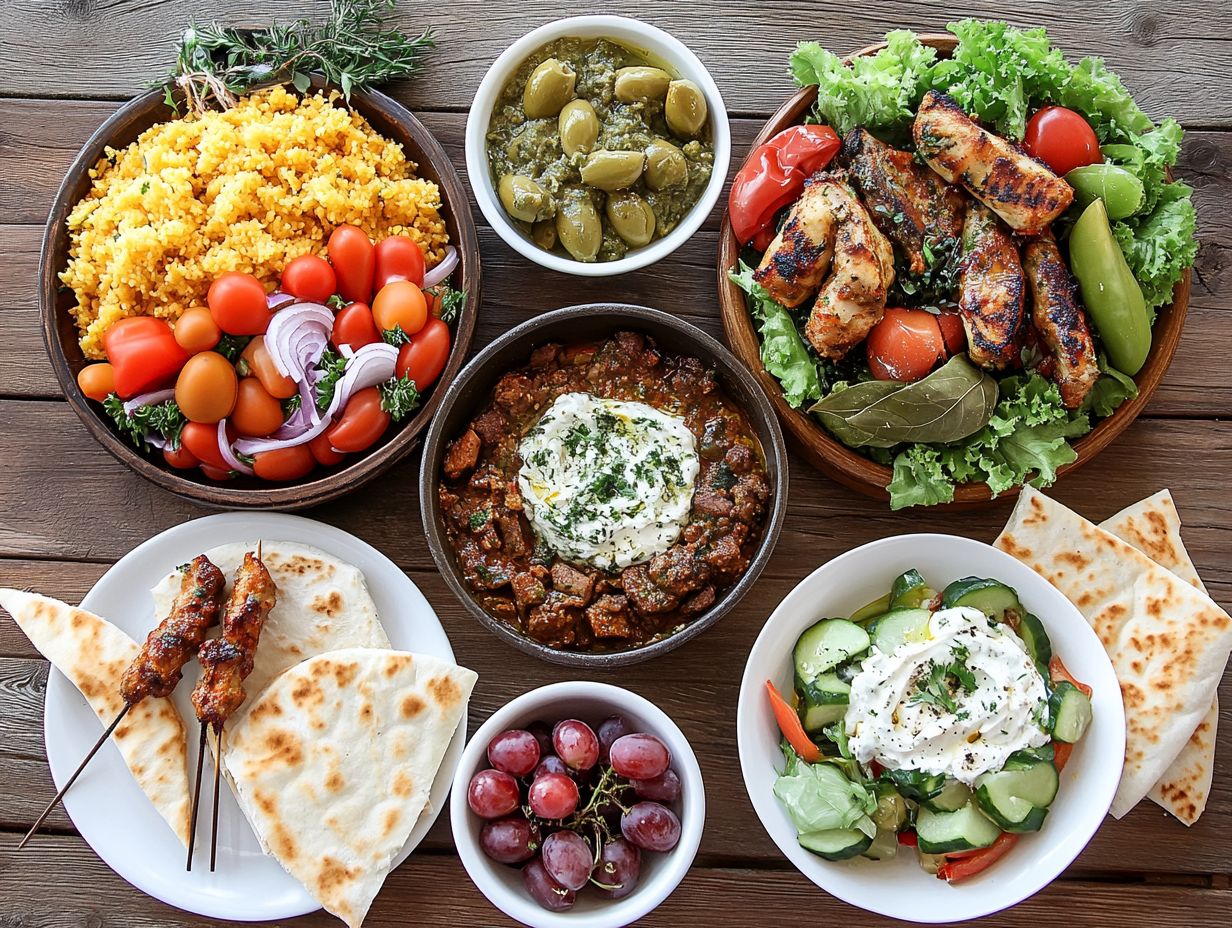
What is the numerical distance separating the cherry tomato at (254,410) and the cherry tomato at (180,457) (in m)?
0.14

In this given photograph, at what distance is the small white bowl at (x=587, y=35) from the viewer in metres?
2.51

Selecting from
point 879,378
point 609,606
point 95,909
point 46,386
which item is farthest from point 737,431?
point 95,909

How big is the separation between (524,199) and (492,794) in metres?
1.46

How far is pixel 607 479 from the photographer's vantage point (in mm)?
2510

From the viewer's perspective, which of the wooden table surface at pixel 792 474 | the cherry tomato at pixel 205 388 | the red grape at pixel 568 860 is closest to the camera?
the red grape at pixel 568 860

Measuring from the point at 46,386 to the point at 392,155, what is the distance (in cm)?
123

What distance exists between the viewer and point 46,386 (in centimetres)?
282

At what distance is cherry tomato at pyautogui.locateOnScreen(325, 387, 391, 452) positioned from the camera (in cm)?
247

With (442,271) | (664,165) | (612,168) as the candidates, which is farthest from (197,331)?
(664,165)

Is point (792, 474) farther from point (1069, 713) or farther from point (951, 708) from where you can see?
point (1069, 713)

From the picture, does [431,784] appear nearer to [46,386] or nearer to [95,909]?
[95,909]

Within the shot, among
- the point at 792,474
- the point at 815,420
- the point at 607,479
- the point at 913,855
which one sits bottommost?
the point at 913,855

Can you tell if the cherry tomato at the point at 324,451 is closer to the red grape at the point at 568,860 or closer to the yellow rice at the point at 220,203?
the yellow rice at the point at 220,203

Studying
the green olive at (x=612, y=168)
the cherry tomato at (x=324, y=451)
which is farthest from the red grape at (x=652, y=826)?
the green olive at (x=612, y=168)
